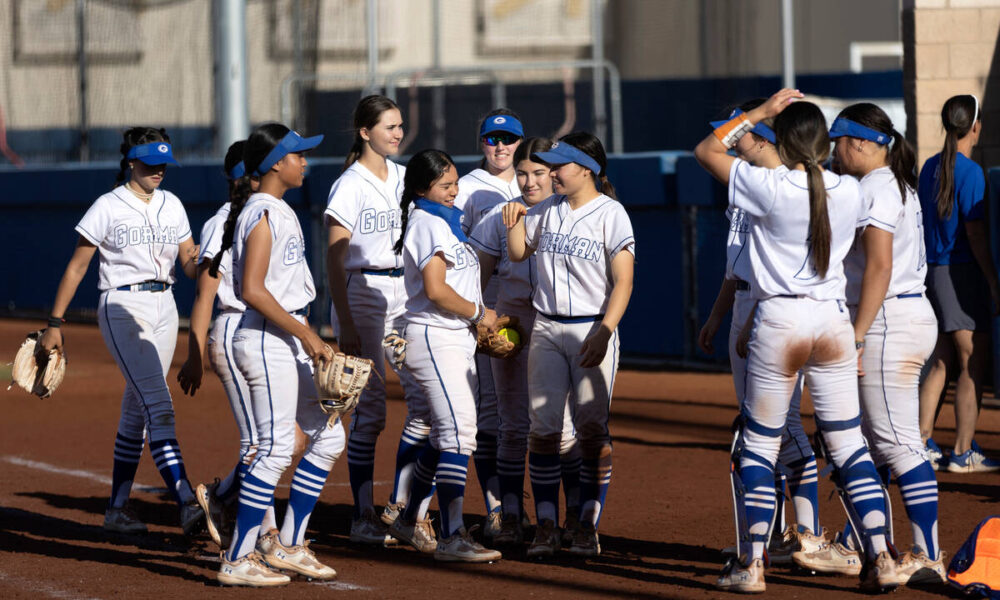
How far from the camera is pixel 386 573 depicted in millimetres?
5629

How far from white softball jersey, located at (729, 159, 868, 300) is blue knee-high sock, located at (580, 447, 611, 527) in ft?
4.13

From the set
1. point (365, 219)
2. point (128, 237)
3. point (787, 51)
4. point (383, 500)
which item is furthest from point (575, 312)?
point (787, 51)

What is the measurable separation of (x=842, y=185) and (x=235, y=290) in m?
2.41

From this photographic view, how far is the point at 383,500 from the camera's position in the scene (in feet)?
23.3

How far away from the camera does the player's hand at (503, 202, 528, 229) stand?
571 centimetres

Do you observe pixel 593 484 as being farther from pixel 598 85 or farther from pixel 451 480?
pixel 598 85

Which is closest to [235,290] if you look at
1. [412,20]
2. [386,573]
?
[386,573]

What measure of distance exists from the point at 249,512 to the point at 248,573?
25 cm

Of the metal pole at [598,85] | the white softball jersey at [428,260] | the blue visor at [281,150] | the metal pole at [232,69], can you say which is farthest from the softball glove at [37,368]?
the metal pole at [598,85]

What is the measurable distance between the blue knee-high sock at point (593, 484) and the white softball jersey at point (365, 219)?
4.25 ft

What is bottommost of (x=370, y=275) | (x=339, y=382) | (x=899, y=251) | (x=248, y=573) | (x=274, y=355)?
(x=248, y=573)

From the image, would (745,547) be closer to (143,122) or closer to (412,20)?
(143,122)

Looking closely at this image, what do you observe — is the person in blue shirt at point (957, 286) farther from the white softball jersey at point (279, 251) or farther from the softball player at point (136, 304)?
the softball player at point (136, 304)

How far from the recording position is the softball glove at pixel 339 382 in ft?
17.0
